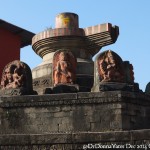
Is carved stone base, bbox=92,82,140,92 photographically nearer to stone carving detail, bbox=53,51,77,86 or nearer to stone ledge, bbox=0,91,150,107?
stone ledge, bbox=0,91,150,107

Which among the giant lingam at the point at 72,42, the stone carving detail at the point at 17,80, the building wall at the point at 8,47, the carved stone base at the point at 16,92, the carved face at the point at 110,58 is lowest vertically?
the carved stone base at the point at 16,92

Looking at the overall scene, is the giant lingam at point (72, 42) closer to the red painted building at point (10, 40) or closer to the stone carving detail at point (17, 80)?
the stone carving detail at point (17, 80)

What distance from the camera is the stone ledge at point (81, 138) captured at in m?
8.28

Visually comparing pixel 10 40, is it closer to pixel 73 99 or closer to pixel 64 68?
pixel 64 68

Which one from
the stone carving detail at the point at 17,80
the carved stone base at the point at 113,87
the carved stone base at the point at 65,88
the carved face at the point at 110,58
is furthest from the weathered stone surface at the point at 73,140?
the carved face at the point at 110,58

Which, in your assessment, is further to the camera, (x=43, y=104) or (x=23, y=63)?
(x=23, y=63)

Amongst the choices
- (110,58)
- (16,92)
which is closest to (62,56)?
(110,58)

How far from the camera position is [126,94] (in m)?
9.68

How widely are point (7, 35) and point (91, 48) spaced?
35.9 feet

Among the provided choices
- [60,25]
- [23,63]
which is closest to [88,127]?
[23,63]

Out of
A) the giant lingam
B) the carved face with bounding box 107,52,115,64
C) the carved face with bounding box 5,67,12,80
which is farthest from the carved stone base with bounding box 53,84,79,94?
the giant lingam

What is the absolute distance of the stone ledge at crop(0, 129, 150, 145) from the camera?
8281 mm

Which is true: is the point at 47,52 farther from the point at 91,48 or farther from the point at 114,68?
the point at 114,68

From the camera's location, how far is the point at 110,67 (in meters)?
10.7
